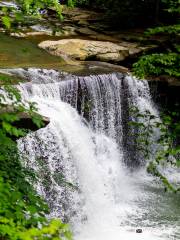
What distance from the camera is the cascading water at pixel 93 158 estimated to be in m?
8.16

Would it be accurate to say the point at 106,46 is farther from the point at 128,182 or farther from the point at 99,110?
the point at 128,182

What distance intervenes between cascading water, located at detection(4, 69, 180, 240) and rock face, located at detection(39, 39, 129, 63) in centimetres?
150

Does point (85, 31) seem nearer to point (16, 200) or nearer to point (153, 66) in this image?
point (153, 66)

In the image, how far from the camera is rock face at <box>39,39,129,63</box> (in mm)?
12391

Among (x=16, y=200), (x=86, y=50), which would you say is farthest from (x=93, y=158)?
(x=16, y=200)

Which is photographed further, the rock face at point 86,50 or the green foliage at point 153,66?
the rock face at point 86,50

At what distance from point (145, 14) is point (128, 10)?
3.46ft

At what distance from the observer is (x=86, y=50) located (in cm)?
1253

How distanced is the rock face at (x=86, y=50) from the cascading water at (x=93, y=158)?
150 cm

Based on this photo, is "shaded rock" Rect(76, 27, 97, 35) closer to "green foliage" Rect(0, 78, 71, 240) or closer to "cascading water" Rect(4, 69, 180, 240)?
"cascading water" Rect(4, 69, 180, 240)

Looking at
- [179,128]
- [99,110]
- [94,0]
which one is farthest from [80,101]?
[94,0]

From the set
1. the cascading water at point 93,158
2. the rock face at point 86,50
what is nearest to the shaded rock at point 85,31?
the rock face at point 86,50

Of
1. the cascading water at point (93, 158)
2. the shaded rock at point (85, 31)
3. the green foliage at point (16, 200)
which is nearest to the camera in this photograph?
the green foliage at point (16, 200)

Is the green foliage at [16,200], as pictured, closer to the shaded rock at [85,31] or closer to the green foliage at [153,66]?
the green foliage at [153,66]
